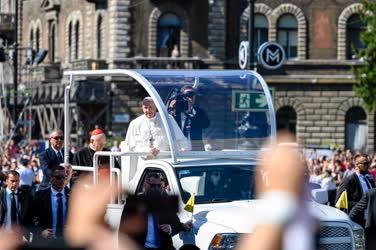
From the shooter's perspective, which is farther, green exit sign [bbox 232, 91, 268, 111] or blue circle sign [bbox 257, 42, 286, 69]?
blue circle sign [bbox 257, 42, 286, 69]

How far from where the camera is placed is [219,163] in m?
15.4

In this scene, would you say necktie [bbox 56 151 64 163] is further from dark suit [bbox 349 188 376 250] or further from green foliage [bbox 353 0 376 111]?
green foliage [bbox 353 0 376 111]

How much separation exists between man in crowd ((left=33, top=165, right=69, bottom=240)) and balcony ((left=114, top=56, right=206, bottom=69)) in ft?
140

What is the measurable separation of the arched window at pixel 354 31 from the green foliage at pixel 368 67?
5.51 m

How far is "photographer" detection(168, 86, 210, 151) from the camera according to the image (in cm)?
1655

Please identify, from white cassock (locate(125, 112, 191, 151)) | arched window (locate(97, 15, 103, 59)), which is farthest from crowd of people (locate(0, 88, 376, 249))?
arched window (locate(97, 15, 103, 59))

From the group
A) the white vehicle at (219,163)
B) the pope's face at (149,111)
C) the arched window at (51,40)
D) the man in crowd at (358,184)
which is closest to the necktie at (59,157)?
the white vehicle at (219,163)

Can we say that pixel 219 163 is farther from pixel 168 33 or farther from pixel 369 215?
pixel 168 33

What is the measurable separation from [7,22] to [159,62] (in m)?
18.9

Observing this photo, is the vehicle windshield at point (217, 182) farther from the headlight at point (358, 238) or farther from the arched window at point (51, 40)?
the arched window at point (51, 40)

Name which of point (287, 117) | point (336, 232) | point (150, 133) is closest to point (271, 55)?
point (150, 133)

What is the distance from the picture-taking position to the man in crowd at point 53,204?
14.3 metres

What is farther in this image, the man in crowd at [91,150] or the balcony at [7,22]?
the balcony at [7,22]

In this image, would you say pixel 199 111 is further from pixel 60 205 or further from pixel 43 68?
pixel 43 68
